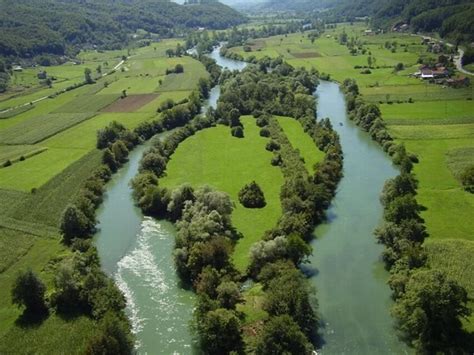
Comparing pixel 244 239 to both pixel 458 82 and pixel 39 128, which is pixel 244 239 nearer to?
pixel 39 128

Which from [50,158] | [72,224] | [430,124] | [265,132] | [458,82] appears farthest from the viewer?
[458,82]

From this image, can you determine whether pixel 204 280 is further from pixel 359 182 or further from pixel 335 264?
pixel 359 182

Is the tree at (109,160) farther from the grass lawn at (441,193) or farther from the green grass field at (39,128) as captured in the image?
the grass lawn at (441,193)

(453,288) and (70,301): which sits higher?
(453,288)

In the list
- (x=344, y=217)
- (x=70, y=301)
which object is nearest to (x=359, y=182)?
(x=344, y=217)

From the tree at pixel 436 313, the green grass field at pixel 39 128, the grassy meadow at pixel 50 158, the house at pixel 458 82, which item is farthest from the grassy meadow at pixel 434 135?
the green grass field at pixel 39 128

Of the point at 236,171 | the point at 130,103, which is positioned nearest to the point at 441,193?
the point at 236,171
